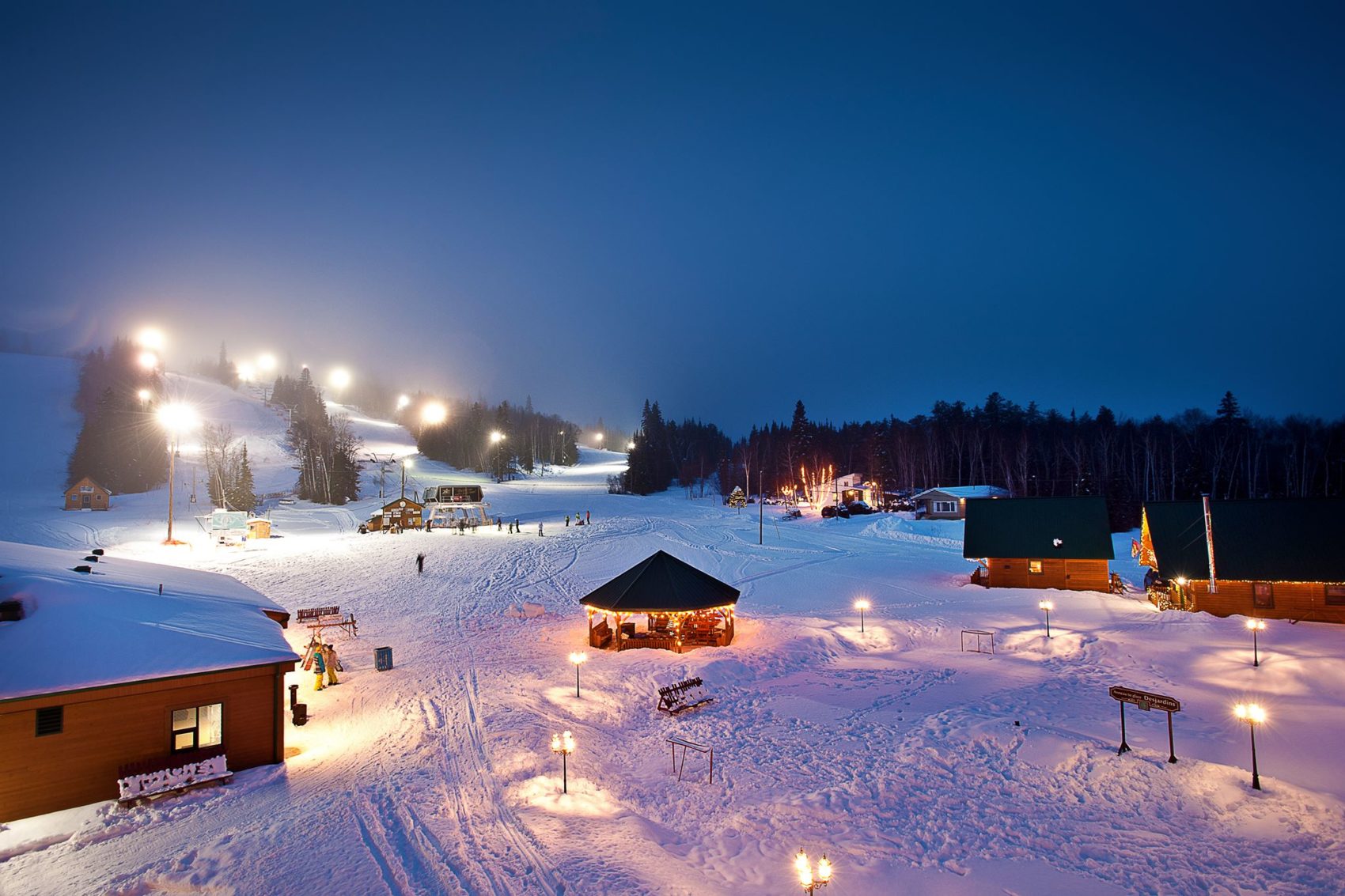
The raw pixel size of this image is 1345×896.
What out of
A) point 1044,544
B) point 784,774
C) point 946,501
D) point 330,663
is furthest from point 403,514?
point 784,774

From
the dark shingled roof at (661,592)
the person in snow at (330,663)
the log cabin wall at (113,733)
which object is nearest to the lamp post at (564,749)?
the log cabin wall at (113,733)

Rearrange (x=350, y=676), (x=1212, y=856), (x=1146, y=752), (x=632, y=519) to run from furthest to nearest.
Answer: (x=632, y=519)
(x=350, y=676)
(x=1146, y=752)
(x=1212, y=856)

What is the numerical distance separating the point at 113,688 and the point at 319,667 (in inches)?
284

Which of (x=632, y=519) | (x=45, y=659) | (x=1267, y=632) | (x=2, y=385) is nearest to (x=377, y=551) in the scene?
(x=632, y=519)

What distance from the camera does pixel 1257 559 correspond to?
26.1m

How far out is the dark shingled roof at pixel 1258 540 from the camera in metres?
25.4

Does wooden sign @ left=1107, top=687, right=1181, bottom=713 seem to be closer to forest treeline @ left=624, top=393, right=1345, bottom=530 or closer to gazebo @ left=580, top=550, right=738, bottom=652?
gazebo @ left=580, top=550, right=738, bottom=652

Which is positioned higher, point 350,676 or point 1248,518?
point 1248,518

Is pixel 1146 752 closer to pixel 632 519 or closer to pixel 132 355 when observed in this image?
pixel 632 519

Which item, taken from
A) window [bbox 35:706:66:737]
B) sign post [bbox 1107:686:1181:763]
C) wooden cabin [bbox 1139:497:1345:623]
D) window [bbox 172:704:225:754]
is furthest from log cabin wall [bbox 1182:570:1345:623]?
window [bbox 35:706:66:737]

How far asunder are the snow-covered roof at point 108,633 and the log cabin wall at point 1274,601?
3442 centimetres

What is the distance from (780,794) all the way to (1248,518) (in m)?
28.2

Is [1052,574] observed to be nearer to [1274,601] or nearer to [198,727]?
[1274,601]

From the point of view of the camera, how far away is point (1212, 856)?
980 cm
